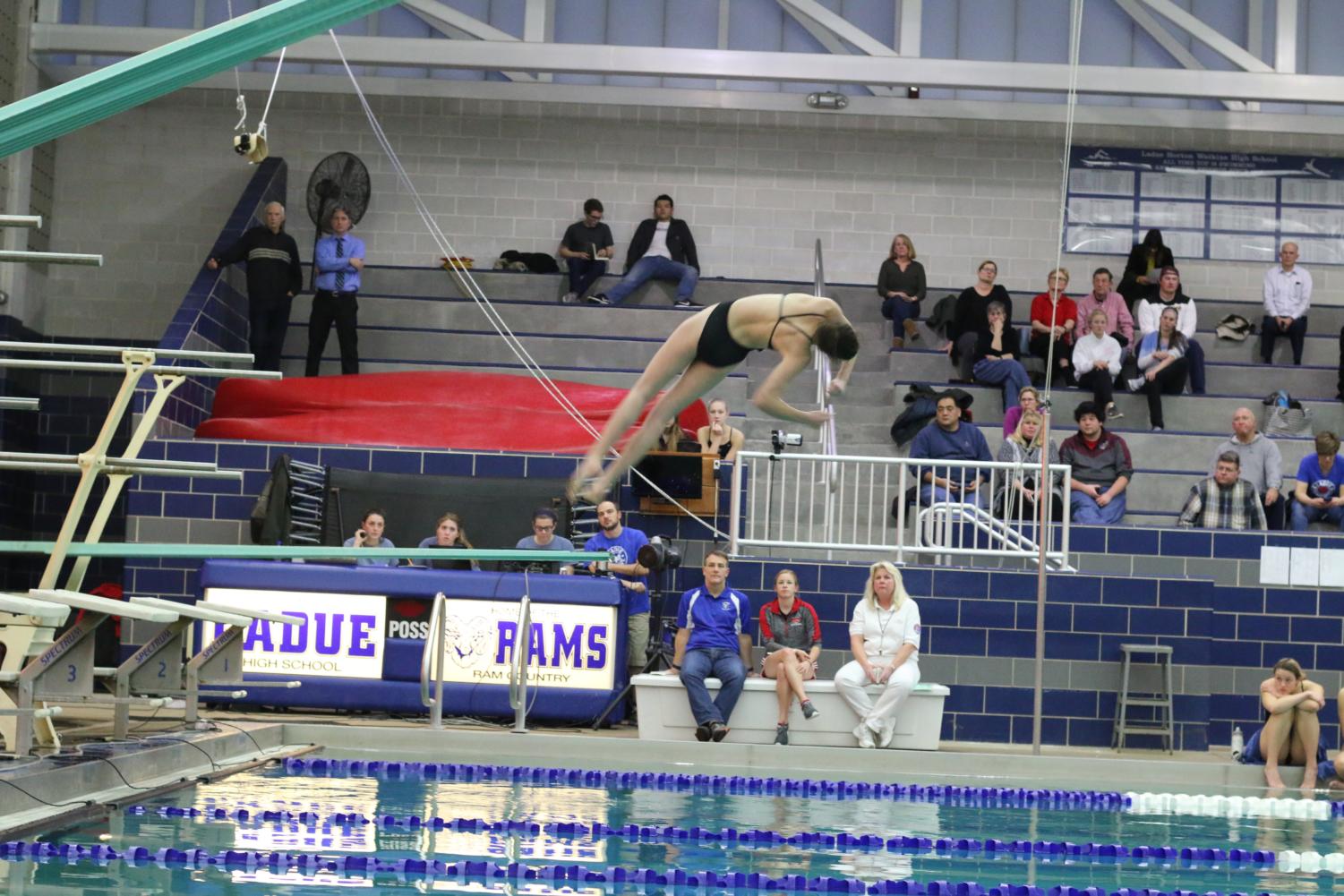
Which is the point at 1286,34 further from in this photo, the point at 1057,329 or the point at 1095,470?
the point at 1095,470

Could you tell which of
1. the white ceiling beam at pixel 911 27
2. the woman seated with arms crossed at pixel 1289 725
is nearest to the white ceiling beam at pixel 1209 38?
the white ceiling beam at pixel 911 27

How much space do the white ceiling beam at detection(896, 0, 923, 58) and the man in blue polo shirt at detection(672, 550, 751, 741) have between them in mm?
7100

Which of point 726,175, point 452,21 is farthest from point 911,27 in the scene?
point 452,21

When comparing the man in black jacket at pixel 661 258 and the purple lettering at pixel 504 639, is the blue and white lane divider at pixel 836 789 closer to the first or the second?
the purple lettering at pixel 504 639

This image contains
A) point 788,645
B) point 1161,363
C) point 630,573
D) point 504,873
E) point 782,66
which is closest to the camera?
point 504,873

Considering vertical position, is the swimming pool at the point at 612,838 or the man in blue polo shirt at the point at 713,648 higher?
the man in blue polo shirt at the point at 713,648

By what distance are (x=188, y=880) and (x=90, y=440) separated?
11.2m

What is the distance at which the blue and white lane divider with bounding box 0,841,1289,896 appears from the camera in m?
6.28

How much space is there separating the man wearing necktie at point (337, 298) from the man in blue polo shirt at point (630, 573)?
4.29 meters

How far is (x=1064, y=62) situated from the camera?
56.3ft

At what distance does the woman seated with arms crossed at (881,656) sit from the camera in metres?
11.0

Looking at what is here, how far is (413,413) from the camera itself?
45.0 ft

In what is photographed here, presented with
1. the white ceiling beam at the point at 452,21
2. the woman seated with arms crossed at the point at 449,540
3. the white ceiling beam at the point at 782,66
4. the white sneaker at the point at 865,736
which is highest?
the white ceiling beam at the point at 452,21

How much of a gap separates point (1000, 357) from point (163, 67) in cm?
1049
